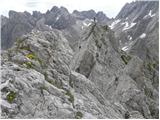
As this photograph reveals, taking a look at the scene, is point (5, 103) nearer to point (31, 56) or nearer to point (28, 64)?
point (28, 64)

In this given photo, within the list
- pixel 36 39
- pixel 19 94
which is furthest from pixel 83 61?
pixel 19 94

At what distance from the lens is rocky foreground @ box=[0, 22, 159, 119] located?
22688mm

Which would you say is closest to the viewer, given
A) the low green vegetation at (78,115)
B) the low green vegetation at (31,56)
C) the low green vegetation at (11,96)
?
the low green vegetation at (11,96)

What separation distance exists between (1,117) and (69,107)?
18.4 feet

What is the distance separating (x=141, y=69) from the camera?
52.0 m

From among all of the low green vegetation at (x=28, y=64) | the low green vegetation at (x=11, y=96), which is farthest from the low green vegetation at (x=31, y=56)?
the low green vegetation at (x=11, y=96)

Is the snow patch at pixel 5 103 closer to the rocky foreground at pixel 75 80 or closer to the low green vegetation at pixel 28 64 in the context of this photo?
the rocky foreground at pixel 75 80

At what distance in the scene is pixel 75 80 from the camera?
31766mm

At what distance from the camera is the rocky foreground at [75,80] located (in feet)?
74.4

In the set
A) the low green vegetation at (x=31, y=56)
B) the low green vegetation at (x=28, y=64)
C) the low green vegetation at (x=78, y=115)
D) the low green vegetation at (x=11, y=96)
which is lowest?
the low green vegetation at (x=78, y=115)

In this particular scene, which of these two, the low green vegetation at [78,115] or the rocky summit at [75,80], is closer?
the rocky summit at [75,80]

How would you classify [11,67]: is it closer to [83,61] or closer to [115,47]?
[83,61]

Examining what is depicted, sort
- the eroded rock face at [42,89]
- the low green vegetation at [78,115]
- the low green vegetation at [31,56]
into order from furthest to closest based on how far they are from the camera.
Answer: the low green vegetation at [31,56] → the low green vegetation at [78,115] → the eroded rock face at [42,89]

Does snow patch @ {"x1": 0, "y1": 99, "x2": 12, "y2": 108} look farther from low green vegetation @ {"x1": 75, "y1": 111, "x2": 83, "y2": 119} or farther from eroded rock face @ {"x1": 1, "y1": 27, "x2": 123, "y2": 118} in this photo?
Answer: low green vegetation @ {"x1": 75, "y1": 111, "x2": 83, "y2": 119}
